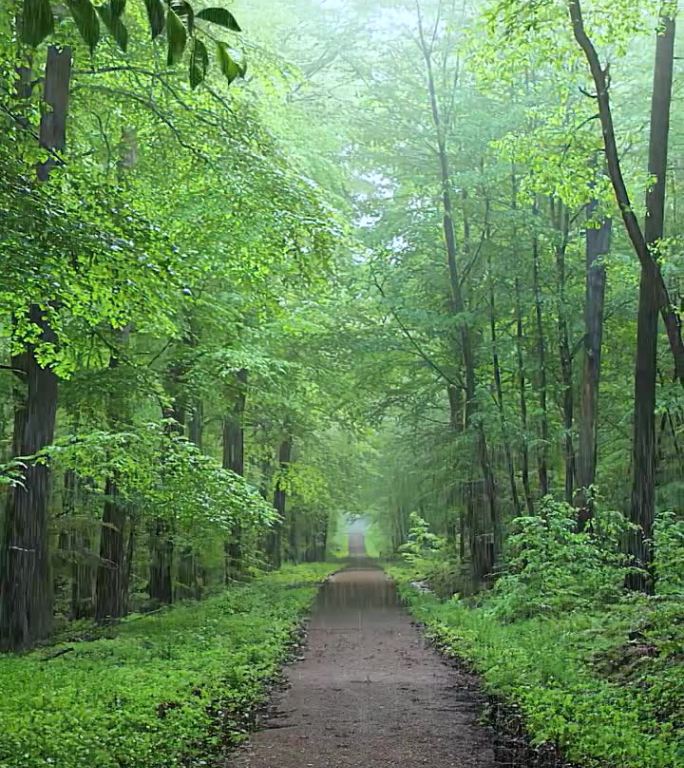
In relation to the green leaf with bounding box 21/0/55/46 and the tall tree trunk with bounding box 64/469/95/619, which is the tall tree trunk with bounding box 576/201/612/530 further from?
the green leaf with bounding box 21/0/55/46

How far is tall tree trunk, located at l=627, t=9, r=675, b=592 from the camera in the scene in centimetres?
932

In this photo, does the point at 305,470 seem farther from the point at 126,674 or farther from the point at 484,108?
the point at 126,674

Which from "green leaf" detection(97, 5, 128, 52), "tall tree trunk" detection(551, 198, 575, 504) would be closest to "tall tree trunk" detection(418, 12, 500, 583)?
"tall tree trunk" detection(551, 198, 575, 504)

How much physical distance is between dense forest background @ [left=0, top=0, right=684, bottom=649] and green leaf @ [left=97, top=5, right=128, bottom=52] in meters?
0.01

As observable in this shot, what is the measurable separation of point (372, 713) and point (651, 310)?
229 inches

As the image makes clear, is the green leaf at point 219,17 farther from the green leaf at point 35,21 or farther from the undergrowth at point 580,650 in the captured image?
the undergrowth at point 580,650

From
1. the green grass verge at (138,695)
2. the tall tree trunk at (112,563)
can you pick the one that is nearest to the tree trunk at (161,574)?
the tall tree trunk at (112,563)

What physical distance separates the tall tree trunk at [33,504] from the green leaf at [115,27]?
8945mm

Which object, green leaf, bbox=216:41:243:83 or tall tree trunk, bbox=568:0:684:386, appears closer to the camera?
green leaf, bbox=216:41:243:83

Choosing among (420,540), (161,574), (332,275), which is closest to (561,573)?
(332,275)

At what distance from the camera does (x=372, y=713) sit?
7.41 m

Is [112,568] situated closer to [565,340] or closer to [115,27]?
[565,340]

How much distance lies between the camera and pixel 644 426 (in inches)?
377

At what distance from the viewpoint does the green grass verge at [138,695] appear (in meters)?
5.57
